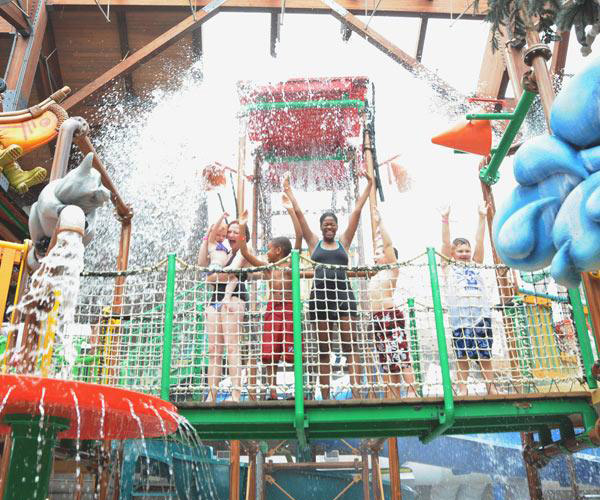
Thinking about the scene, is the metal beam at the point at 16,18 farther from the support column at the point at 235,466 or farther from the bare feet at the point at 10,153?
the support column at the point at 235,466

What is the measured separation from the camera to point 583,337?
12.8 feet

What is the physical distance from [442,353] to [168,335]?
189cm

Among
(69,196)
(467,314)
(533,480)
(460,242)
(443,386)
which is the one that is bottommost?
(533,480)

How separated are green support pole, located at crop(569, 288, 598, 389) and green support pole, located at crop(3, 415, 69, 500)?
3.26 meters

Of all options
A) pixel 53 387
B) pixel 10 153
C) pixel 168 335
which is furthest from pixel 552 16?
pixel 10 153

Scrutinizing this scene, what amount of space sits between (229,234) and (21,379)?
350cm

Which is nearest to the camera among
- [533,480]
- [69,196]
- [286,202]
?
[69,196]

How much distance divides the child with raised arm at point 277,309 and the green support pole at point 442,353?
3.35ft

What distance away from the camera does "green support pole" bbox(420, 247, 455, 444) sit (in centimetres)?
385

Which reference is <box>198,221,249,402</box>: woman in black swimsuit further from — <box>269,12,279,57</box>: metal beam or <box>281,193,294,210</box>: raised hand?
<box>269,12,279,57</box>: metal beam

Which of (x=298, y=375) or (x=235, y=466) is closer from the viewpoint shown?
(x=298, y=375)

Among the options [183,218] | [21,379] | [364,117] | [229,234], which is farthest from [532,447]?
[183,218]

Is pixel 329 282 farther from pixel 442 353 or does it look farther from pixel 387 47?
pixel 387 47

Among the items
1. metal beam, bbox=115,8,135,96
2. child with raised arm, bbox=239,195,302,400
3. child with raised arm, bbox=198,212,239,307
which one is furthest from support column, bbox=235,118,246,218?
child with raised arm, bbox=239,195,302,400
